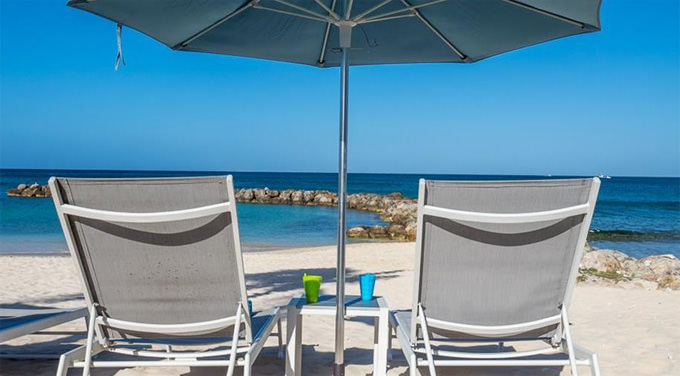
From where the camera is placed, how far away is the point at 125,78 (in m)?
59.1

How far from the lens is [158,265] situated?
2.31 m

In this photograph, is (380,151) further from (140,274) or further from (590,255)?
(140,274)

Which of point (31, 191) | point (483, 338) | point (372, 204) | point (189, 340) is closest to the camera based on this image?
point (189, 340)

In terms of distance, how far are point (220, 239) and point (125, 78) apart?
62.5 metres

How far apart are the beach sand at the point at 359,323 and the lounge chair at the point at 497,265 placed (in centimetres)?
88

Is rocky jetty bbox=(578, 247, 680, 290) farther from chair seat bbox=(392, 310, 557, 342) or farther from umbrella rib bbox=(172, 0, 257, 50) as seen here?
umbrella rib bbox=(172, 0, 257, 50)

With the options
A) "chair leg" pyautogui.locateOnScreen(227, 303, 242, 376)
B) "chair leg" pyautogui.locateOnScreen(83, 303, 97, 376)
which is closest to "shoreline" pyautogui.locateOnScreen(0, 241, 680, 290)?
"chair leg" pyautogui.locateOnScreen(227, 303, 242, 376)

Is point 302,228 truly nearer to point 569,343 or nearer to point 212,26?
point 212,26

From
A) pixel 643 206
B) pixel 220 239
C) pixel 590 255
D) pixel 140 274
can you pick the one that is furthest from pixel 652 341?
pixel 643 206

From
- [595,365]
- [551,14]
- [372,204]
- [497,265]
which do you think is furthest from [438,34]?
[372,204]

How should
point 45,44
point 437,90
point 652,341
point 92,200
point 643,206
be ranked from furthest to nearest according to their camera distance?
point 437,90 → point 45,44 → point 643,206 → point 652,341 → point 92,200

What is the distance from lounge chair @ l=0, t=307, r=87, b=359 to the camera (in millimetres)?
2619

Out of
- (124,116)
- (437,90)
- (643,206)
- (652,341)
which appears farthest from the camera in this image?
(124,116)

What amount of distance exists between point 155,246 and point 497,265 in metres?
1.49
